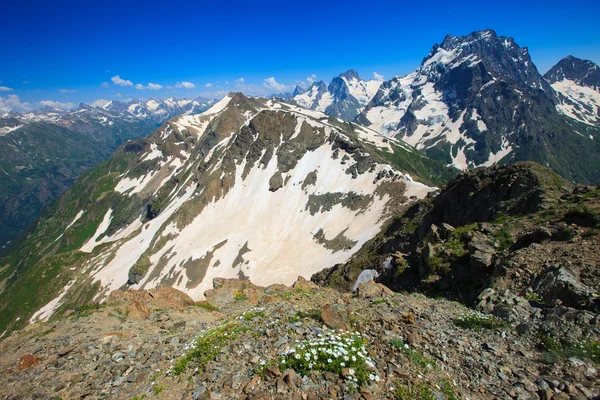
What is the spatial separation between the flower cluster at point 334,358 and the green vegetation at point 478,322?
16.1ft

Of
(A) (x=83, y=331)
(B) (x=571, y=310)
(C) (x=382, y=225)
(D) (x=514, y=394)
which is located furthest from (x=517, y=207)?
(C) (x=382, y=225)

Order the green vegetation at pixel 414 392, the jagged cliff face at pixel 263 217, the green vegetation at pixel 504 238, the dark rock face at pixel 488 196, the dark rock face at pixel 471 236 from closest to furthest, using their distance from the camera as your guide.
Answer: the green vegetation at pixel 414 392 → the dark rock face at pixel 471 236 → the green vegetation at pixel 504 238 → the dark rock face at pixel 488 196 → the jagged cliff face at pixel 263 217

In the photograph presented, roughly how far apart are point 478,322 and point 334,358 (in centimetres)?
683

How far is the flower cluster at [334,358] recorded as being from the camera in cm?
818

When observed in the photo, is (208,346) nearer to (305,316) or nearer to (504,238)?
(305,316)

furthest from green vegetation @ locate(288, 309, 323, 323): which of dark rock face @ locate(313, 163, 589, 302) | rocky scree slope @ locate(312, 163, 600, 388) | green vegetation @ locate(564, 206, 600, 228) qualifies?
green vegetation @ locate(564, 206, 600, 228)

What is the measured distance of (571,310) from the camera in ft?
34.3

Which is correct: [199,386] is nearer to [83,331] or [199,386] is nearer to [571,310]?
[83,331]

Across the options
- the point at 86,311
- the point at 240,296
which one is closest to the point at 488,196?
the point at 240,296

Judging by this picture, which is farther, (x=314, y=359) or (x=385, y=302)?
(x=385, y=302)

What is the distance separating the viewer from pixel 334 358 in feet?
28.7

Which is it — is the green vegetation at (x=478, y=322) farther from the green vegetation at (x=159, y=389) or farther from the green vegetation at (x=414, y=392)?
the green vegetation at (x=159, y=389)

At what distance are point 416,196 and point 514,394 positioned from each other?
84.1 m

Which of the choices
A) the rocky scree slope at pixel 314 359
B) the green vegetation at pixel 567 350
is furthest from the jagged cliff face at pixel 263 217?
the green vegetation at pixel 567 350
